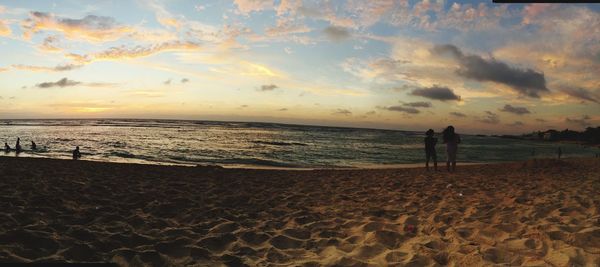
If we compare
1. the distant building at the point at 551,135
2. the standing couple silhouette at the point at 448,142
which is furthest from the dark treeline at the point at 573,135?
the standing couple silhouette at the point at 448,142

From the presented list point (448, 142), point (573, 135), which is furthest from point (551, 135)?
point (448, 142)

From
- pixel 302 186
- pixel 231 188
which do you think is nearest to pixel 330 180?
pixel 302 186

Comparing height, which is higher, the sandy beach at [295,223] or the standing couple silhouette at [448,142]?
the standing couple silhouette at [448,142]

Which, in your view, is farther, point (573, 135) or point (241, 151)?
point (573, 135)

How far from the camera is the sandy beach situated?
189 inches

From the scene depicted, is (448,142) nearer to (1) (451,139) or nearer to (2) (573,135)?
(1) (451,139)

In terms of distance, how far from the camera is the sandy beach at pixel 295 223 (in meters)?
4.80

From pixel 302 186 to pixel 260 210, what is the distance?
3.50 m

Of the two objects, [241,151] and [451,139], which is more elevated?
[451,139]

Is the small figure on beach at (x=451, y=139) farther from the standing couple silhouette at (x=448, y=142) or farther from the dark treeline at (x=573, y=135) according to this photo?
the dark treeline at (x=573, y=135)

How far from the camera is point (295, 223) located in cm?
666

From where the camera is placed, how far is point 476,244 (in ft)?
17.1

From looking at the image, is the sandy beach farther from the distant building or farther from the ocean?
the distant building

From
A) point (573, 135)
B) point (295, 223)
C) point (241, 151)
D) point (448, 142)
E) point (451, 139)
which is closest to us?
point (295, 223)
